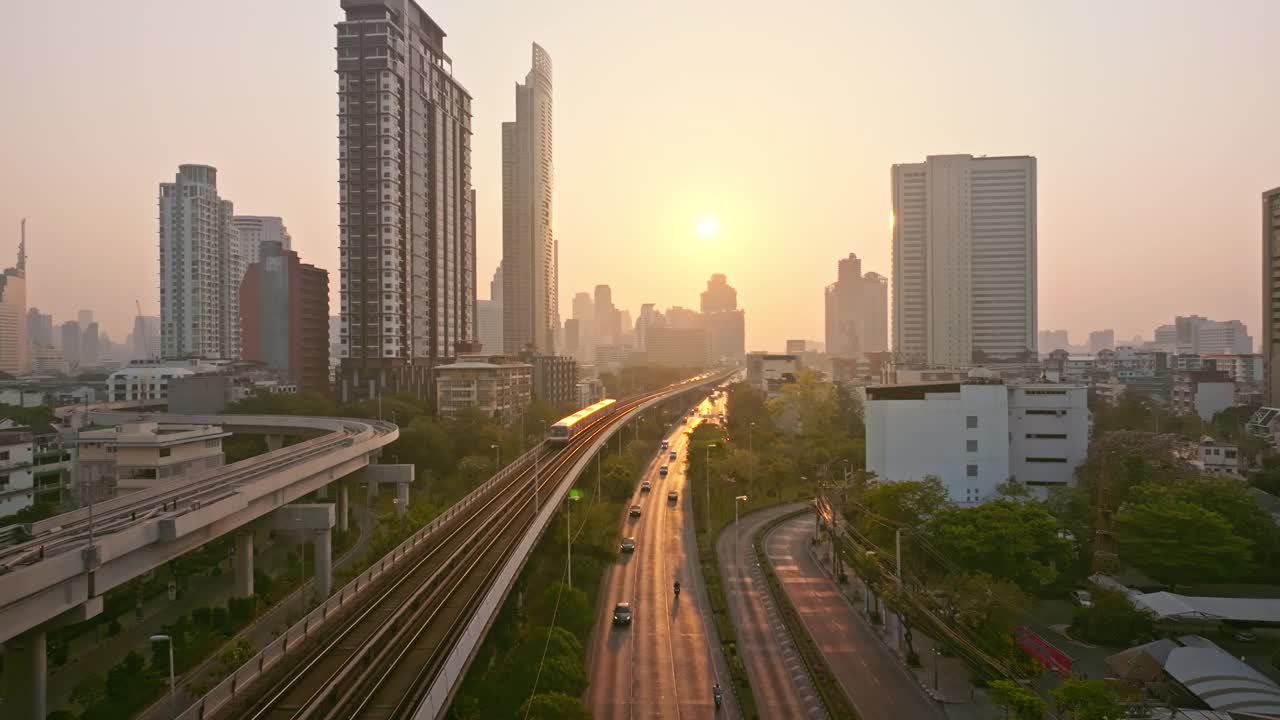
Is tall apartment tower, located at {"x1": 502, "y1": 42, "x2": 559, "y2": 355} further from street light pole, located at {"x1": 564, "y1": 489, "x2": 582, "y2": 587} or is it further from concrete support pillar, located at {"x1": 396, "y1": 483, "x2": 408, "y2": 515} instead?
street light pole, located at {"x1": 564, "y1": 489, "x2": 582, "y2": 587}

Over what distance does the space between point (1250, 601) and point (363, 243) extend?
72707 millimetres

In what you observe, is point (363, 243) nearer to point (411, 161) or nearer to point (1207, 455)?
point (411, 161)

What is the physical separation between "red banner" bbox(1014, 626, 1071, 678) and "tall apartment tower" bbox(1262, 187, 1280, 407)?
65.0 meters

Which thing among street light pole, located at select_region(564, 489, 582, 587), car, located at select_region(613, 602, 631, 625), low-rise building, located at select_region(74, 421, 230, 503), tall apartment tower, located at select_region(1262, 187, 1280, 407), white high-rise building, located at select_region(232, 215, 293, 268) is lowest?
car, located at select_region(613, 602, 631, 625)

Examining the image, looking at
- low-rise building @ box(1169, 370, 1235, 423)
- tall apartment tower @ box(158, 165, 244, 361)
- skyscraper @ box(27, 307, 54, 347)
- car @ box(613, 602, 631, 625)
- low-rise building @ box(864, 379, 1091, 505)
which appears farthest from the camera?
skyscraper @ box(27, 307, 54, 347)

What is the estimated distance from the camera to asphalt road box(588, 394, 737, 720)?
2223 centimetres

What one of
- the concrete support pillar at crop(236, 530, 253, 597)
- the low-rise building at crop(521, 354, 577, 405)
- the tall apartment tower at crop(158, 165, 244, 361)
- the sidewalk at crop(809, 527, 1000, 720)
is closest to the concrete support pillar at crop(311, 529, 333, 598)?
the concrete support pillar at crop(236, 530, 253, 597)

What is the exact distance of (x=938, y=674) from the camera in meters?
24.2

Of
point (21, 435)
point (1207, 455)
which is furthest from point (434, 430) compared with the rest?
point (1207, 455)

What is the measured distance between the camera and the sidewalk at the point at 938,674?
21.9 meters

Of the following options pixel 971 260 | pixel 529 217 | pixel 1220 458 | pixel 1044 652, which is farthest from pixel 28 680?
pixel 529 217

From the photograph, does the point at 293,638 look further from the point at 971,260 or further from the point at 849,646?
the point at 971,260

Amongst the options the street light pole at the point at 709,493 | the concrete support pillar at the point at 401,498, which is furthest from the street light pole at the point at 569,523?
the concrete support pillar at the point at 401,498

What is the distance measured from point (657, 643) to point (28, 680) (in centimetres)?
1742
